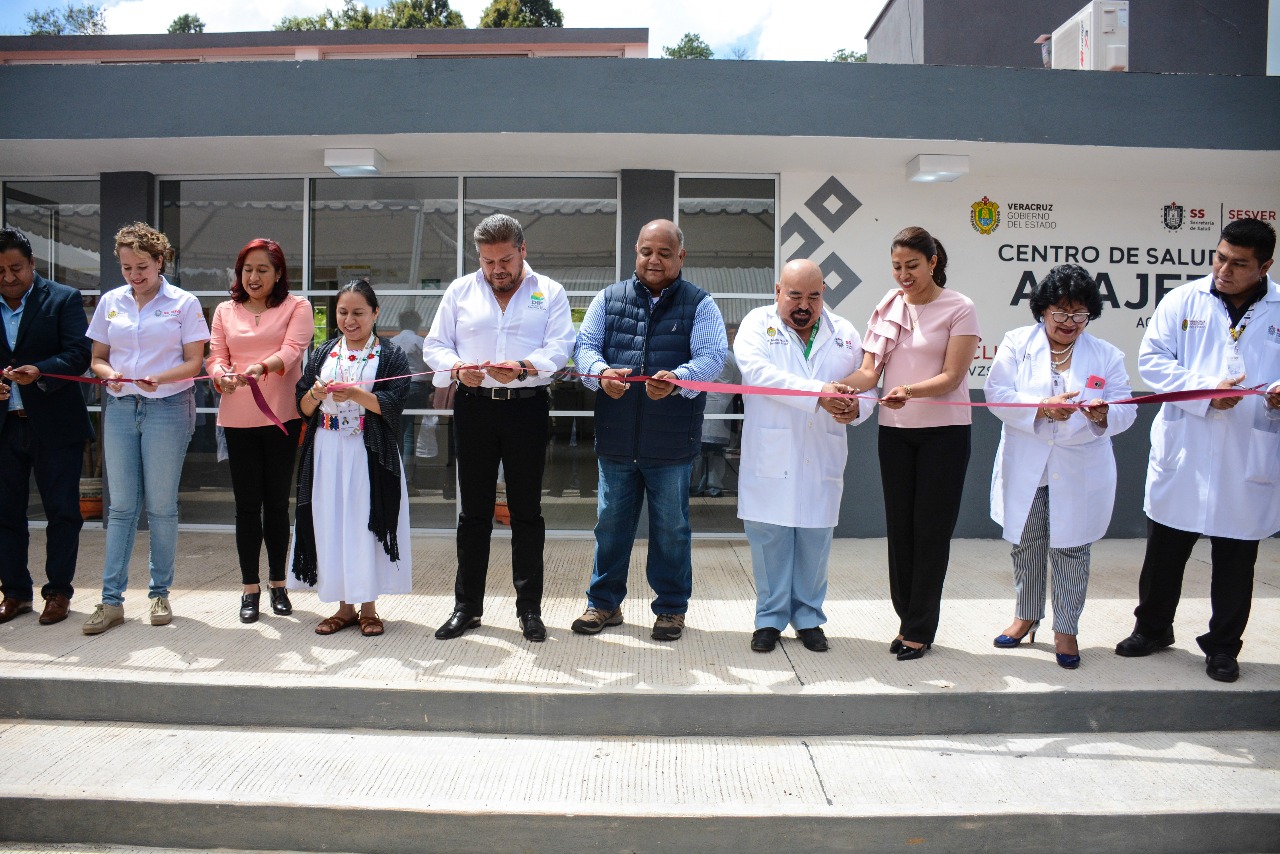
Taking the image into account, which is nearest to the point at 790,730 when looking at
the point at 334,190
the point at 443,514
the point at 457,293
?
the point at 457,293

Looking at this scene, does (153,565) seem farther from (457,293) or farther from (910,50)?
(910,50)

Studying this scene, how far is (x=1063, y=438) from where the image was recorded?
13.0ft

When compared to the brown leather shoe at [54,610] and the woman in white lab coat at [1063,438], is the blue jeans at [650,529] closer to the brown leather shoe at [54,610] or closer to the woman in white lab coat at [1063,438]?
the woman in white lab coat at [1063,438]

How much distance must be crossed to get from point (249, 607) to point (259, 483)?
2.12 feet

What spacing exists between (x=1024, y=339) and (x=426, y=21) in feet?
130

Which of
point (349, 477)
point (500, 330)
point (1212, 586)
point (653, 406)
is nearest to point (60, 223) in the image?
point (349, 477)

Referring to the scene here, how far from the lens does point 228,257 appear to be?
24.0 ft

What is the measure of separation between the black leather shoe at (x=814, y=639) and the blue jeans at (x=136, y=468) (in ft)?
10.6

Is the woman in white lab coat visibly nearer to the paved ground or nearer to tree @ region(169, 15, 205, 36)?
the paved ground

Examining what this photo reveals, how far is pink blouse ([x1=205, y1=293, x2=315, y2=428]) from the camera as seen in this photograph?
4395mm

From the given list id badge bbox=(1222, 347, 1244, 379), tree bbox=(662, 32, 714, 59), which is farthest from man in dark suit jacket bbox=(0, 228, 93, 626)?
tree bbox=(662, 32, 714, 59)

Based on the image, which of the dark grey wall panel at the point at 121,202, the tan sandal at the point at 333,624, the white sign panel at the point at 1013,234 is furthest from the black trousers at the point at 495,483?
the dark grey wall panel at the point at 121,202

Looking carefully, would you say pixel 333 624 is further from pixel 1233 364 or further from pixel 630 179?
pixel 1233 364

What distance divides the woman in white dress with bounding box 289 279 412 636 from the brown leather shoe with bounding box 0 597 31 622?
59.5 inches
